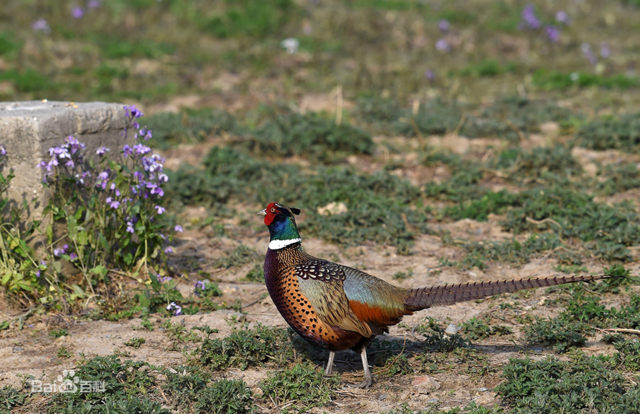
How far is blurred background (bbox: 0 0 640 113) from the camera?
32.3ft

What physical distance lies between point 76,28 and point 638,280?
10.2 m

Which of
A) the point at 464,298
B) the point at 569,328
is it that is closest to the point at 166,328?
the point at 464,298

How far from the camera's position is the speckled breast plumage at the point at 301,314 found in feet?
12.4

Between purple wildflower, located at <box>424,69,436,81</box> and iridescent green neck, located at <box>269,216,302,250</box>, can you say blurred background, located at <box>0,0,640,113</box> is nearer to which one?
purple wildflower, located at <box>424,69,436,81</box>

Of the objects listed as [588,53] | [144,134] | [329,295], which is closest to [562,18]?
[588,53]

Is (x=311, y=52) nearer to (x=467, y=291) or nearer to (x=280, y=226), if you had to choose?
(x=280, y=226)

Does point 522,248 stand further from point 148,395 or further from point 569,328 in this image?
point 148,395

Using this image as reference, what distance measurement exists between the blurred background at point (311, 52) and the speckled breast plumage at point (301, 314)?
576 centimetres

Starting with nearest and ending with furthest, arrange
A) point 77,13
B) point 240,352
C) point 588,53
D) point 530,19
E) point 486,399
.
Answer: point 486,399
point 240,352
point 588,53
point 77,13
point 530,19

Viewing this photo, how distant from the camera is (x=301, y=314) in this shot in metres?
3.81

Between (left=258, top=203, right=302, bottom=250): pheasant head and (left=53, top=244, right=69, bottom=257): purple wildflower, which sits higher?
(left=258, top=203, right=302, bottom=250): pheasant head

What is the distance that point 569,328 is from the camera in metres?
4.15

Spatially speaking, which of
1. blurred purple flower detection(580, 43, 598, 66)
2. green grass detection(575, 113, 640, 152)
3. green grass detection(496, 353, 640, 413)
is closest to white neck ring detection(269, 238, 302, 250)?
green grass detection(496, 353, 640, 413)

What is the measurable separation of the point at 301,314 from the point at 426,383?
789 millimetres
